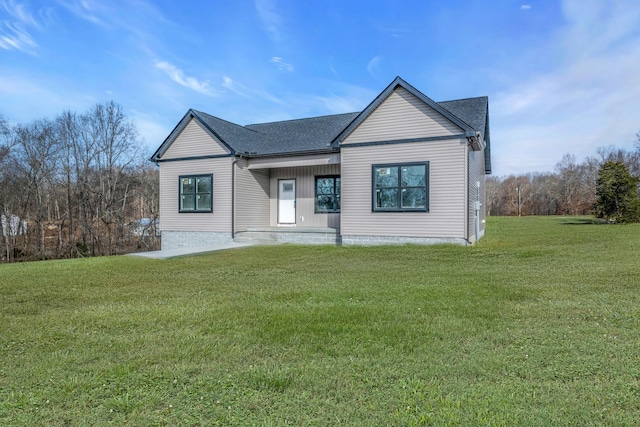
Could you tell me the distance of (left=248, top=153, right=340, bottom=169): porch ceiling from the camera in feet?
43.4

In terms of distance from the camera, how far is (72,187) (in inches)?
1103

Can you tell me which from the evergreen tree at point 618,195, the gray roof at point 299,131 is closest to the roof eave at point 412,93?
the gray roof at point 299,131

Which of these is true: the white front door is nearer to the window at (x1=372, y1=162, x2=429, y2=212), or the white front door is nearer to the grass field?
the window at (x1=372, y1=162, x2=429, y2=212)

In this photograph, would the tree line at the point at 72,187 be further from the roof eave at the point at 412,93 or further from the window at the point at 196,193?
the roof eave at the point at 412,93

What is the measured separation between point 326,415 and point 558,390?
1595 millimetres

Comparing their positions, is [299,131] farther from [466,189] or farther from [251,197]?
[466,189]

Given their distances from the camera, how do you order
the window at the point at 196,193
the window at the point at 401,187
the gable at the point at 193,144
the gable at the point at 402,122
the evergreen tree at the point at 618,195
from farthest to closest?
the evergreen tree at the point at 618,195 → the window at the point at 196,193 → the gable at the point at 193,144 → the window at the point at 401,187 → the gable at the point at 402,122

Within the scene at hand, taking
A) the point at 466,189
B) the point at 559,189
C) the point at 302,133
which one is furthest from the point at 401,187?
the point at 559,189

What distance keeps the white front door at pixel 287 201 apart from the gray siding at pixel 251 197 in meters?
0.53

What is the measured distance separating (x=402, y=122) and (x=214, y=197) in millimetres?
7330

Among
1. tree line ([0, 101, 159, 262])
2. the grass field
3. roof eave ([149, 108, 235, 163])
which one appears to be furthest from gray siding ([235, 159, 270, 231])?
tree line ([0, 101, 159, 262])

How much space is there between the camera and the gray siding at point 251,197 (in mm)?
14211

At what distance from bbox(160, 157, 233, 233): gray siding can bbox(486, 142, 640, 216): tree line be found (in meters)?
45.9

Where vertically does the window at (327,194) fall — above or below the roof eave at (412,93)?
below
